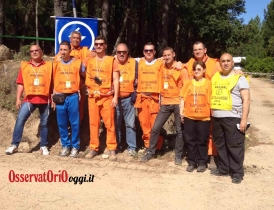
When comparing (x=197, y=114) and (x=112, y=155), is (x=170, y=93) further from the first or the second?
(x=112, y=155)

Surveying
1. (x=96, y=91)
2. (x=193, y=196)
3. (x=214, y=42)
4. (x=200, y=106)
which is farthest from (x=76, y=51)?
(x=214, y=42)

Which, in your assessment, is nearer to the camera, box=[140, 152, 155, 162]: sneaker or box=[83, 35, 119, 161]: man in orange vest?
box=[83, 35, 119, 161]: man in orange vest

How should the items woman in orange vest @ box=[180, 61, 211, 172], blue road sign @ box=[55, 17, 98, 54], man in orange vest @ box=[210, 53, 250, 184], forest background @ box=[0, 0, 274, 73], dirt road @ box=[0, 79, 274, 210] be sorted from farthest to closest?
forest background @ box=[0, 0, 274, 73]
blue road sign @ box=[55, 17, 98, 54]
woman in orange vest @ box=[180, 61, 211, 172]
man in orange vest @ box=[210, 53, 250, 184]
dirt road @ box=[0, 79, 274, 210]

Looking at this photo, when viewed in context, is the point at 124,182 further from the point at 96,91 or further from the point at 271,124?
the point at 271,124

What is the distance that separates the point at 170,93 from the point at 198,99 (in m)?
0.62

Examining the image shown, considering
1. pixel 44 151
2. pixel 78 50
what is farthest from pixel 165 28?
pixel 44 151

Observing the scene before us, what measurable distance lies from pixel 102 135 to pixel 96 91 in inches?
59.0

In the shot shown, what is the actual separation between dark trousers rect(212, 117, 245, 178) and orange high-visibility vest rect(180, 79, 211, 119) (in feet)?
0.70

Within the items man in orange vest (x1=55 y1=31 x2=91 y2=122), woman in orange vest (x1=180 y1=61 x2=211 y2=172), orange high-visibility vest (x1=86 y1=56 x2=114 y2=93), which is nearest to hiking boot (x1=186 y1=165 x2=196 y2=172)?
woman in orange vest (x1=180 y1=61 x2=211 y2=172)

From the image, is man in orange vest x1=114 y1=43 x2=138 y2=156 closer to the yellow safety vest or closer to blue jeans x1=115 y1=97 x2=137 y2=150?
blue jeans x1=115 y1=97 x2=137 y2=150

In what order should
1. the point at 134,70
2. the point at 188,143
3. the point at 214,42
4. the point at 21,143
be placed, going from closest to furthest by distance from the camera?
the point at 188,143
the point at 134,70
the point at 21,143
the point at 214,42

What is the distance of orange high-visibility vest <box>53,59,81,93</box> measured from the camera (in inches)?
238

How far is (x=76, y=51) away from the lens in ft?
21.3

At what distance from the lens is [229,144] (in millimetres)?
5391
